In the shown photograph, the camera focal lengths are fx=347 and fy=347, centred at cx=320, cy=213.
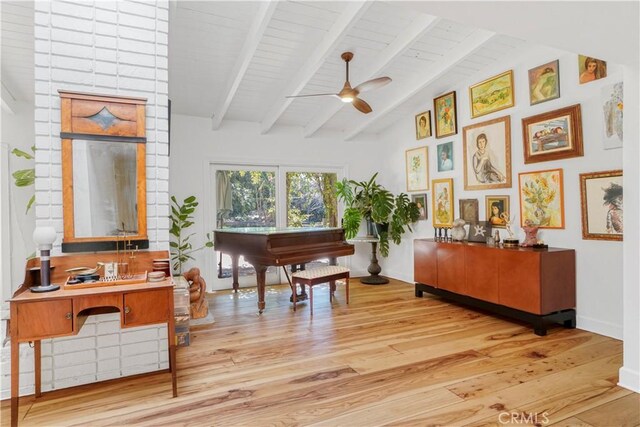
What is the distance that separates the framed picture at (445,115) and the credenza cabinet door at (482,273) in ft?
6.08

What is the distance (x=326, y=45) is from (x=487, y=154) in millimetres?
2534

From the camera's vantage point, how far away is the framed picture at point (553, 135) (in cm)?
360

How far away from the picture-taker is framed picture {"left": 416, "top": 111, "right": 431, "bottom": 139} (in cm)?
547

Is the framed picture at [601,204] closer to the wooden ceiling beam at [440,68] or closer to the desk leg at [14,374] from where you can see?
the wooden ceiling beam at [440,68]

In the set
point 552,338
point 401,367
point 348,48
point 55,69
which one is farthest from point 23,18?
point 552,338

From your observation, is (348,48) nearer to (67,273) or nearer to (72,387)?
(67,273)

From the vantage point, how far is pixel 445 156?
17.1ft

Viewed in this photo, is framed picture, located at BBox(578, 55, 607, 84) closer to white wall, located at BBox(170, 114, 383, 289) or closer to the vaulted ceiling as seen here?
the vaulted ceiling

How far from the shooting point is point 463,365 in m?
2.79

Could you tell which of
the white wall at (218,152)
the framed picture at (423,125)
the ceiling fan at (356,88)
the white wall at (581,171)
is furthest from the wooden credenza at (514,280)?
the white wall at (218,152)

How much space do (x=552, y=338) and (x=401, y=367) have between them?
5.60 feet

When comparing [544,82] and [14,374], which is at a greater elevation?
[544,82]

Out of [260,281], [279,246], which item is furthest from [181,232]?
[279,246]

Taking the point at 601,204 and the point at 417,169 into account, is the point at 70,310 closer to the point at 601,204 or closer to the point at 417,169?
the point at 601,204
